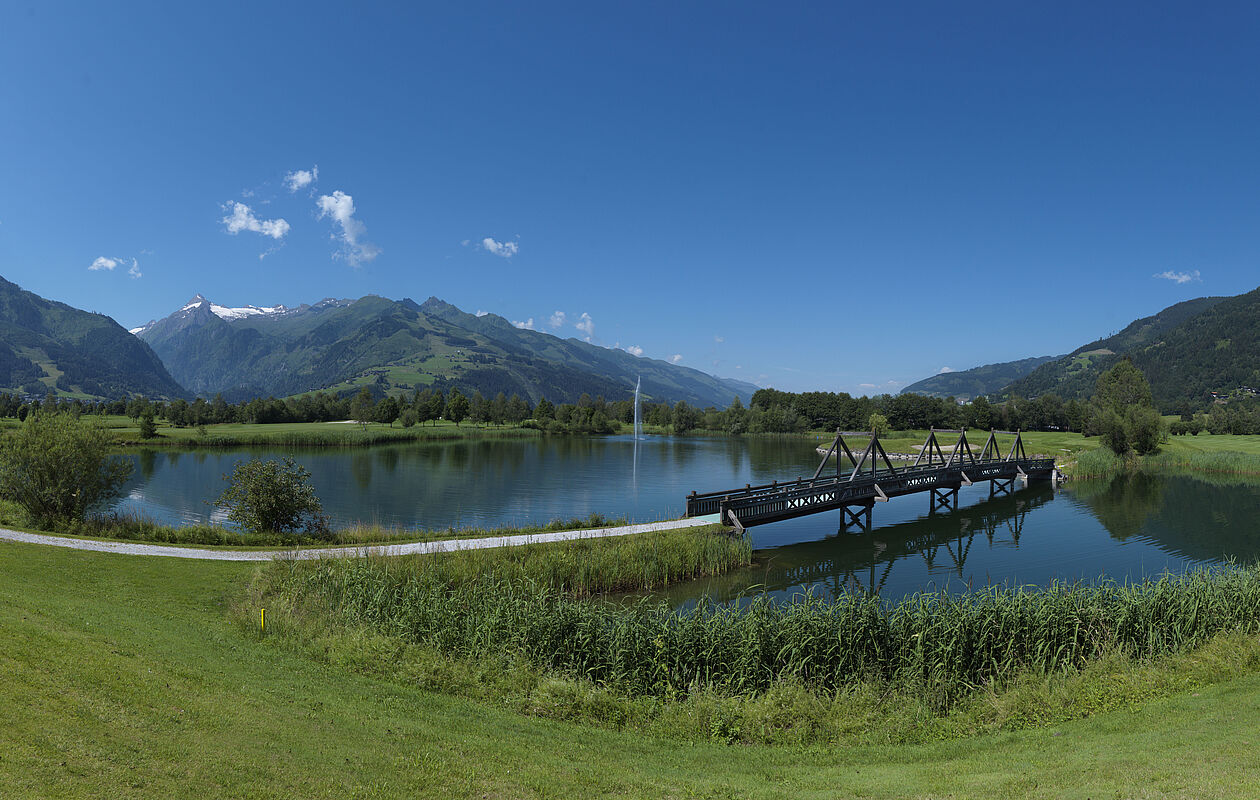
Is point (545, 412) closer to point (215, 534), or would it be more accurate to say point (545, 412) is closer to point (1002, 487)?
point (1002, 487)

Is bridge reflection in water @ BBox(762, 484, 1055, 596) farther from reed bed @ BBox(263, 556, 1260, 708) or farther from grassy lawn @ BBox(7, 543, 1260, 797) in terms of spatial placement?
grassy lawn @ BBox(7, 543, 1260, 797)

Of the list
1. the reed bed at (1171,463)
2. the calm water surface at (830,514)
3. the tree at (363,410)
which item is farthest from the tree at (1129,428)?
the tree at (363,410)

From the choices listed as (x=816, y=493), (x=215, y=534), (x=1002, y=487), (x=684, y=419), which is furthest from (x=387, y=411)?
(x=816, y=493)

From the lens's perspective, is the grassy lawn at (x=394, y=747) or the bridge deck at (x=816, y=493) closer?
the grassy lawn at (x=394, y=747)

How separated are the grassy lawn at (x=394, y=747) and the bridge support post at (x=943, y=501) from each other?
125 ft

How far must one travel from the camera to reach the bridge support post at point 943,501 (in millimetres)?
47188

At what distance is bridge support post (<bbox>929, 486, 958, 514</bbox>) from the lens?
155ft

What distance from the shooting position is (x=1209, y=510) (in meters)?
44.0

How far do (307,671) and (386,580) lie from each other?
6099mm

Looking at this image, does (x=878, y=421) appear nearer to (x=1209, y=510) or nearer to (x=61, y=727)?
A: (x=1209, y=510)

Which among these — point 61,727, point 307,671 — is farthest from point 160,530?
point 61,727

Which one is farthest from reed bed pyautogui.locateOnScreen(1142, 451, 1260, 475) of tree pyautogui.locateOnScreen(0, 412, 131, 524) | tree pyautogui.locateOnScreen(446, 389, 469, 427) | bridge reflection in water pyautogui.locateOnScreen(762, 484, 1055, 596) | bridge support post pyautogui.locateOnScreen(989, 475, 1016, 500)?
tree pyautogui.locateOnScreen(446, 389, 469, 427)

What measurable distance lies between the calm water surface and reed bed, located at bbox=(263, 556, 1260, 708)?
2252mm

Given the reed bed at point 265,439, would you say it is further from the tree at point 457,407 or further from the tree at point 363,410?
the tree at point 457,407
